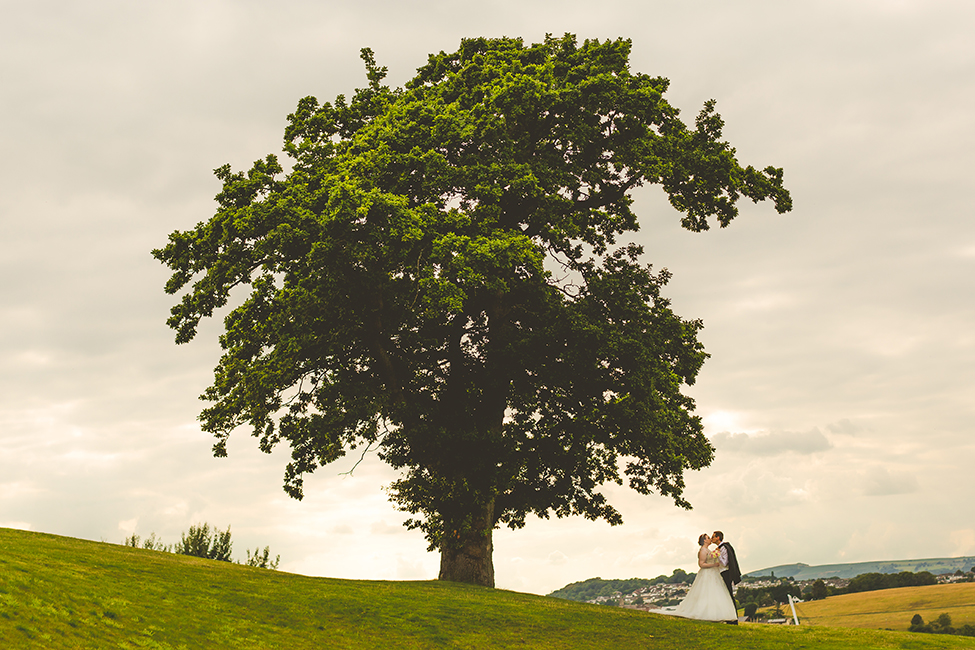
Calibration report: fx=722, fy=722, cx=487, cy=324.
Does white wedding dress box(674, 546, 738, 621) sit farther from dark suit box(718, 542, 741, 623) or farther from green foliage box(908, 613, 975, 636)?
green foliage box(908, 613, 975, 636)

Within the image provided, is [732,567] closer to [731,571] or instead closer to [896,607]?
[731,571]

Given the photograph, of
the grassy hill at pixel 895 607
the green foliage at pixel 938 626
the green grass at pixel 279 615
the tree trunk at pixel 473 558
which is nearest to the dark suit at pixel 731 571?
the green grass at pixel 279 615

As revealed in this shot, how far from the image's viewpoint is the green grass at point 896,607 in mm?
54062

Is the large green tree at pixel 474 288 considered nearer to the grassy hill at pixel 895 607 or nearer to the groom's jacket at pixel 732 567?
the groom's jacket at pixel 732 567

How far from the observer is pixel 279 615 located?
15.9 m

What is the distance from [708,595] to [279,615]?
490 inches

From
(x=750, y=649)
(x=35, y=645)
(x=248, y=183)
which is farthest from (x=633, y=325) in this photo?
(x=35, y=645)

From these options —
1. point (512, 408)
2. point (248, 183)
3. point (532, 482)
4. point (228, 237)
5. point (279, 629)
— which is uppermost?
point (248, 183)

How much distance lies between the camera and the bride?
21.0 meters

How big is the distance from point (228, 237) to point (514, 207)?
31.3 feet

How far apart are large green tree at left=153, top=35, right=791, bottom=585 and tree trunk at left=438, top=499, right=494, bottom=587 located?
8 centimetres

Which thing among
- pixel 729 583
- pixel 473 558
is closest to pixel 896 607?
pixel 729 583

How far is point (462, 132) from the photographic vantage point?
21.4 metres

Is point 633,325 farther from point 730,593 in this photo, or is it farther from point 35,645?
point 35,645
